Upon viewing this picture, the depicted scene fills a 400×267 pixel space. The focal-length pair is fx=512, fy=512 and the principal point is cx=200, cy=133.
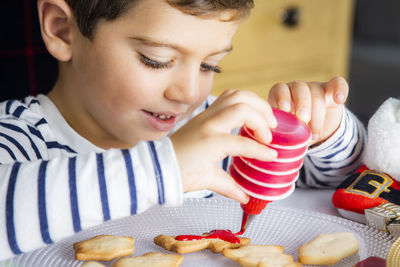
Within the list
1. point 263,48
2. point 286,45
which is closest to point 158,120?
point 263,48

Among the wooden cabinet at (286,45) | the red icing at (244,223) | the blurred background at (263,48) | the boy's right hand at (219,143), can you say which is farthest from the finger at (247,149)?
the wooden cabinet at (286,45)

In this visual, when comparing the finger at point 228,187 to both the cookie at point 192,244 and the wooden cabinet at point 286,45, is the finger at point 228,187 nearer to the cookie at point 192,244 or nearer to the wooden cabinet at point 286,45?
the cookie at point 192,244

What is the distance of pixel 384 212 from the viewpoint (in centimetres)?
67

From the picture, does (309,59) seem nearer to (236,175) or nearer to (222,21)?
(222,21)

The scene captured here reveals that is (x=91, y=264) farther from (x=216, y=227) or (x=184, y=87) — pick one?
(x=184, y=87)

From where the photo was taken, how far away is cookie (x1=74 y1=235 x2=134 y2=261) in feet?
1.88

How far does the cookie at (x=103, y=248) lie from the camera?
0.57 metres

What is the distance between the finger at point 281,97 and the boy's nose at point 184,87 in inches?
4.7

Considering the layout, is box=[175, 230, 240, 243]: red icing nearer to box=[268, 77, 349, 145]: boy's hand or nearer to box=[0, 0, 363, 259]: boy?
box=[0, 0, 363, 259]: boy

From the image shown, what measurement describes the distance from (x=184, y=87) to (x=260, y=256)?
302 millimetres

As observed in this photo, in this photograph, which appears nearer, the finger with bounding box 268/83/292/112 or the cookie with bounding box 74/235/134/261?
the cookie with bounding box 74/235/134/261

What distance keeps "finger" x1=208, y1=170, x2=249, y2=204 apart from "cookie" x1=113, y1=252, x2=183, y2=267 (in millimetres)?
90

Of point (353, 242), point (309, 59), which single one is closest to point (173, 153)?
point (353, 242)

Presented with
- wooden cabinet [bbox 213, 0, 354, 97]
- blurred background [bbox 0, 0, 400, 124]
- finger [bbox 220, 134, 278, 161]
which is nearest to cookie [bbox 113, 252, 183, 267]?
finger [bbox 220, 134, 278, 161]
